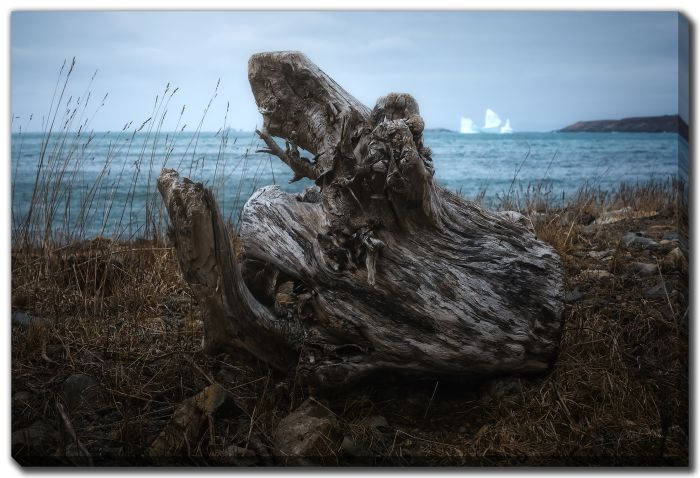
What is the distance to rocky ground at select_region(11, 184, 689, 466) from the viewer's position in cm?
252

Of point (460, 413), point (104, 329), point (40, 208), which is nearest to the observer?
point (460, 413)

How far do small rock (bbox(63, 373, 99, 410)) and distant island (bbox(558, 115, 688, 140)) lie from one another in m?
2.85

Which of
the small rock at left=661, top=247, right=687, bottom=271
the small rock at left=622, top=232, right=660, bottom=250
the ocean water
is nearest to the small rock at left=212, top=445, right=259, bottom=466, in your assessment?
the ocean water

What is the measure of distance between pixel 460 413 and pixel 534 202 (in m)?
3.68

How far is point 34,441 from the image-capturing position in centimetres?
260

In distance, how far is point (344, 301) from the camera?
2549 mm

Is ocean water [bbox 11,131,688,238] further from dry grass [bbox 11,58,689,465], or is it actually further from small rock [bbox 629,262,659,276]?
small rock [bbox 629,262,659,276]

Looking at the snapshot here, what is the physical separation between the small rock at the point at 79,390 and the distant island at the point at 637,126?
112 inches

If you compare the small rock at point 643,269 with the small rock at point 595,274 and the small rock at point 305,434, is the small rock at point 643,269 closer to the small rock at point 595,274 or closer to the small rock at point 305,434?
the small rock at point 595,274

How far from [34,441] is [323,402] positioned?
1188 mm

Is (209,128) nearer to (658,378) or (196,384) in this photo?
(196,384)

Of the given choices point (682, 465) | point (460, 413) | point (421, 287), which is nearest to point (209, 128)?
point (421, 287)

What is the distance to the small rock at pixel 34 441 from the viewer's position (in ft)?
8.47

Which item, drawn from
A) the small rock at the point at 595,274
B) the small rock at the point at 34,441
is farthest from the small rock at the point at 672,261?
the small rock at the point at 34,441
